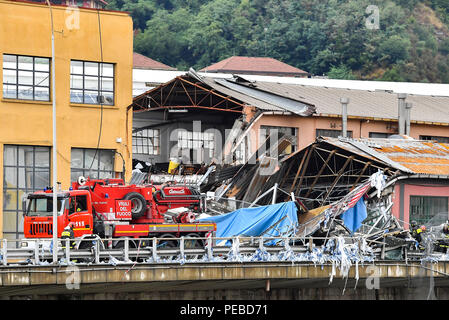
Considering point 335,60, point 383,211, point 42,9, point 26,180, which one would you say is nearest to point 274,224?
point 383,211

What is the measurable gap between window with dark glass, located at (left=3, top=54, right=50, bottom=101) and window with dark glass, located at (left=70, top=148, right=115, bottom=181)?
9.57 feet

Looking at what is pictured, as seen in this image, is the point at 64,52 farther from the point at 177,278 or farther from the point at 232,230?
the point at 177,278

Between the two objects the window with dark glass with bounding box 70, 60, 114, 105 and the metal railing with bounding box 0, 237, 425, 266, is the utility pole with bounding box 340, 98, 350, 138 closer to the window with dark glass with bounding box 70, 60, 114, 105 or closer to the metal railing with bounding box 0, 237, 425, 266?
the window with dark glass with bounding box 70, 60, 114, 105

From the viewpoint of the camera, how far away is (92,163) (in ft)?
141

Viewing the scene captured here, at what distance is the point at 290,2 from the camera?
144000 mm

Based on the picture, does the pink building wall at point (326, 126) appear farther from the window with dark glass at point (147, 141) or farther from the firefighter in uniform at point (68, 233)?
the firefighter in uniform at point (68, 233)

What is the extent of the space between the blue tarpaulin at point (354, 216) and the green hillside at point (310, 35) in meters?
90.8

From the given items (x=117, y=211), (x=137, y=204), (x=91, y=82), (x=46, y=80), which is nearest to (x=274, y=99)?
(x=91, y=82)

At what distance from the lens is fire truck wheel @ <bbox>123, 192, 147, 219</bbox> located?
119ft

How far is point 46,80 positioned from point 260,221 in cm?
1139

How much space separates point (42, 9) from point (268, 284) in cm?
1727

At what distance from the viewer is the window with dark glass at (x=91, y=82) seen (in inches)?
1678

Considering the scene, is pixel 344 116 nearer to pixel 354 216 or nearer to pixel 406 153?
pixel 406 153

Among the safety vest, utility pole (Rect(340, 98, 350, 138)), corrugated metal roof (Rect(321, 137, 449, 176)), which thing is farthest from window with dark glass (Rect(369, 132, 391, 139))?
the safety vest
